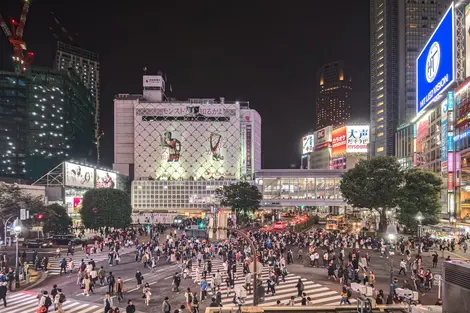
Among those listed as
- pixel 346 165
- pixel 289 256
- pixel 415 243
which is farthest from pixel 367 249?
pixel 346 165

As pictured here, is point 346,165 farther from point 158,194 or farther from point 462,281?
point 462,281

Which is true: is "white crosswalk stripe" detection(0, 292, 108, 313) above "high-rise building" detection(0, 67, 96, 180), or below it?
below

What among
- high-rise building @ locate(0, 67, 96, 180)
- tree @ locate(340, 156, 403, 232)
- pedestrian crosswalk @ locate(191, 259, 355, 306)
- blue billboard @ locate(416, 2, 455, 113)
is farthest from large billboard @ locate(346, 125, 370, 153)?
pedestrian crosswalk @ locate(191, 259, 355, 306)

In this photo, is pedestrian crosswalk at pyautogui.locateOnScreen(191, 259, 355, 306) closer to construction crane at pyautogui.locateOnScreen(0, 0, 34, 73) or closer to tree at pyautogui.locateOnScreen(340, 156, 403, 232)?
tree at pyautogui.locateOnScreen(340, 156, 403, 232)

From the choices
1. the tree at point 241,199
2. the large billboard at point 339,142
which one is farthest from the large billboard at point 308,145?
the tree at point 241,199

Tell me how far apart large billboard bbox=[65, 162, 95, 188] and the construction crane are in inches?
2735

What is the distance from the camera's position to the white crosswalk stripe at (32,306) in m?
18.5

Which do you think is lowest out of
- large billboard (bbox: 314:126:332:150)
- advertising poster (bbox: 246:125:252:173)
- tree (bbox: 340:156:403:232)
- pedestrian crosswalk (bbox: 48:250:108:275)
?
pedestrian crosswalk (bbox: 48:250:108:275)

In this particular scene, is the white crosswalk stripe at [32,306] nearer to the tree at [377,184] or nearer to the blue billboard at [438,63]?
the tree at [377,184]

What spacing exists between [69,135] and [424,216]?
10279 centimetres

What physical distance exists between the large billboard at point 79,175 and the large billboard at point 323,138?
98717 mm

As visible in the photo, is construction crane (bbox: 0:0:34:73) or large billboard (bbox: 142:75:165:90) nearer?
large billboard (bbox: 142:75:165:90)

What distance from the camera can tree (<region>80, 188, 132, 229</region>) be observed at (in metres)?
47.8

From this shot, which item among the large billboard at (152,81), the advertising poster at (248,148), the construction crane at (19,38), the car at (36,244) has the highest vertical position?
the construction crane at (19,38)
